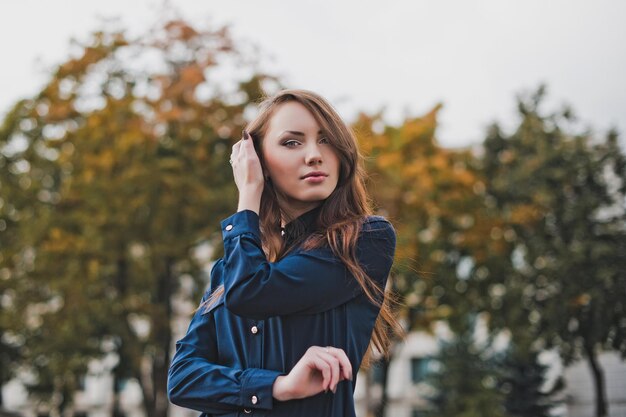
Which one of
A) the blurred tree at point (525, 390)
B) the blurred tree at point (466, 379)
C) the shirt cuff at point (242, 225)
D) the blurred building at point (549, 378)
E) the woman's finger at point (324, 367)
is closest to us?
the woman's finger at point (324, 367)

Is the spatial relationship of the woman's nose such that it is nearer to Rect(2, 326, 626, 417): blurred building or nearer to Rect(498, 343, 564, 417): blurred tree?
Rect(2, 326, 626, 417): blurred building

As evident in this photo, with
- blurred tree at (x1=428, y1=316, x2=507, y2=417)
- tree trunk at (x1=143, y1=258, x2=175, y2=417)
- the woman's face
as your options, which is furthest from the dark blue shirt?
blurred tree at (x1=428, y1=316, x2=507, y2=417)

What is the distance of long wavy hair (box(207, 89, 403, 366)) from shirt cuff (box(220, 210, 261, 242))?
143 millimetres

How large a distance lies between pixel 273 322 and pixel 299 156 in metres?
0.45

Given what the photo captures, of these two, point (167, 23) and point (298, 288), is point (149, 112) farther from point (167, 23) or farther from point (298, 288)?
point (298, 288)

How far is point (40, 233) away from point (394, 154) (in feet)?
26.6

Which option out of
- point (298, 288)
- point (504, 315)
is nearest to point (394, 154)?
point (504, 315)

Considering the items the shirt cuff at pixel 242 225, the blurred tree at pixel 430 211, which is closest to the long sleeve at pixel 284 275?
the shirt cuff at pixel 242 225

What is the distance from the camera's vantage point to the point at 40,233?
63.8ft

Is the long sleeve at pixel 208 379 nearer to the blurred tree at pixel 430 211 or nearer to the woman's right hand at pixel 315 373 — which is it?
the woman's right hand at pixel 315 373

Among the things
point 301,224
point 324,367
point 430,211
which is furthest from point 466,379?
point 324,367

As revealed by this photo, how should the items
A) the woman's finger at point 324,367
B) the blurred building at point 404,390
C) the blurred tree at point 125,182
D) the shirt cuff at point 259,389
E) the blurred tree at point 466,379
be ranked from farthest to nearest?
the blurred building at point 404,390
the blurred tree at point 466,379
the blurred tree at point 125,182
the shirt cuff at point 259,389
the woman's finger at point 324,367

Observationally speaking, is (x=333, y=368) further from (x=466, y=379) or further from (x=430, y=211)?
(x=466, y=379)

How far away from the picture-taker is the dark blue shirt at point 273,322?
7.03ft
